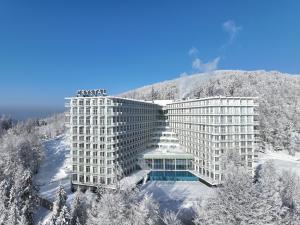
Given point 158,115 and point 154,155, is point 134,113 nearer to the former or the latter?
point 154,155

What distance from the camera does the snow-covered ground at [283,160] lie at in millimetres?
89756

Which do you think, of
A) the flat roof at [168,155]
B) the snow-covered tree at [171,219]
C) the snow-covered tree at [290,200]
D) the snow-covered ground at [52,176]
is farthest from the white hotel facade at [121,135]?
the snow-covered tree at [171,219]

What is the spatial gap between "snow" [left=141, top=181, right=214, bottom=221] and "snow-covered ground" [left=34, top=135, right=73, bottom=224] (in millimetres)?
22192

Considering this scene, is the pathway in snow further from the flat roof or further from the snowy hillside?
the snowy hillside

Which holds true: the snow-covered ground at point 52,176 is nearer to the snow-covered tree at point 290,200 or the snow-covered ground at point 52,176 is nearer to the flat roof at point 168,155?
the flat roof at point 168,155

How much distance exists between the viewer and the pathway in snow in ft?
226

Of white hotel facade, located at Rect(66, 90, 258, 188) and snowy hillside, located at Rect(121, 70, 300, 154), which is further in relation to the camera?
snowy hillside, located at Rect(121, 70, 300, 154)

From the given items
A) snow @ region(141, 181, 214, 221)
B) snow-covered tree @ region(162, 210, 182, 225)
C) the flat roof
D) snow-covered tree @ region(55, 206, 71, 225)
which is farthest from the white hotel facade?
snow-covered tree @ region(162, 210, 182, 225)

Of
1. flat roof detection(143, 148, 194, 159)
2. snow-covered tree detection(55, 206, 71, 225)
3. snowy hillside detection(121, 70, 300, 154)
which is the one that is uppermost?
snowy hillside detection(121, 70, 300, 154)

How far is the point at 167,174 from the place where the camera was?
75.2 meters

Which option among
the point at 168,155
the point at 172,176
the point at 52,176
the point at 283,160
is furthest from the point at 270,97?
the point at 52,176

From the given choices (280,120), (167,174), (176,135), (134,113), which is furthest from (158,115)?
(280,120)

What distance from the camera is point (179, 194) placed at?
61.5 m

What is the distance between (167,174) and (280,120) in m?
95.7
